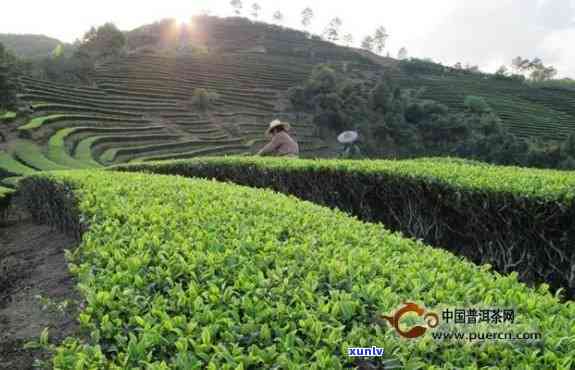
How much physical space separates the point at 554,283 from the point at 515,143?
41.5 metres

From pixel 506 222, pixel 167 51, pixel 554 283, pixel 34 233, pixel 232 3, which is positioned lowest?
pixel 34 233

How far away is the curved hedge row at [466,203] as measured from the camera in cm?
464

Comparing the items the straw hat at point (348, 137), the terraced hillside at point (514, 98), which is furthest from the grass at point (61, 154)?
the terraced hillside at point (514, 98)

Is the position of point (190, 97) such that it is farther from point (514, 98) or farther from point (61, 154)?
point (514, 98)

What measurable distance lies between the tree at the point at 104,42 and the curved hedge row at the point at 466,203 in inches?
2336

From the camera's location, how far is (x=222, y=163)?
916cm

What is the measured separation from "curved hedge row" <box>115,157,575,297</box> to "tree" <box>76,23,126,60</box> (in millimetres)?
59327

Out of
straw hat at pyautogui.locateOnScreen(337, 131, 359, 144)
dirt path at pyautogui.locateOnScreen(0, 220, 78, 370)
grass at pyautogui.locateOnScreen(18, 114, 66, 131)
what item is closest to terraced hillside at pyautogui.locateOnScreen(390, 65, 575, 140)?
straw hat at pyautogui.locateOnScreen(337, 131, 359, 144)

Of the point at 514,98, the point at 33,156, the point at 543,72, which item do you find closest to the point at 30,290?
the point at 33,156

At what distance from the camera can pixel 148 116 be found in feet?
123

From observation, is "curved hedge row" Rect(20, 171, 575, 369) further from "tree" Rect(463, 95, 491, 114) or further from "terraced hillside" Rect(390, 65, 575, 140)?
"tree" Rect(463, 95, 491, 114)

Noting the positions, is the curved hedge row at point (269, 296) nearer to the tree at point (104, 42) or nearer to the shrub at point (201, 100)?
the shrub at point (201, 100)

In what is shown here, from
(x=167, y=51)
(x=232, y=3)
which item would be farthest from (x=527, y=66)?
(x=167, y=51)

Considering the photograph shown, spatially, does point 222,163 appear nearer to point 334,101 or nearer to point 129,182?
point 129,182
